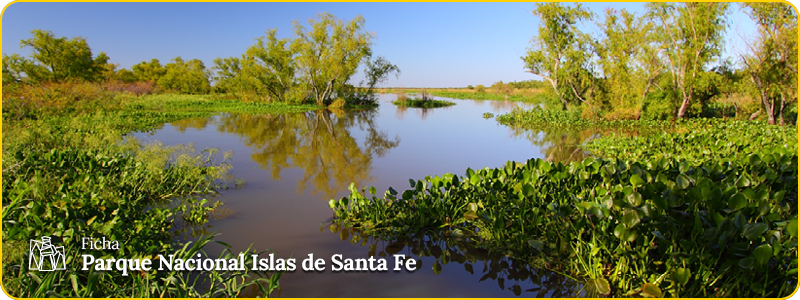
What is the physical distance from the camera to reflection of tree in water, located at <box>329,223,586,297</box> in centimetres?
337

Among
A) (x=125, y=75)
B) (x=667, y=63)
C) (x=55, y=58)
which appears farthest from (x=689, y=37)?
(x=125, y=75)

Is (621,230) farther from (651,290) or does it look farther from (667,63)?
(667,63)

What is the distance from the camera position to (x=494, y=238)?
415 cm

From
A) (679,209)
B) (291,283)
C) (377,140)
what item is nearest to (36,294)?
(291,283)

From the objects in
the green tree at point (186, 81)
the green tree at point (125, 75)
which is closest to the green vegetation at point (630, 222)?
the green tree at point (186, 81)

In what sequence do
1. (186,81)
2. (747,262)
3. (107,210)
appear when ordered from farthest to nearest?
1. (186,81)
2. (107,210)
3. (747,262)

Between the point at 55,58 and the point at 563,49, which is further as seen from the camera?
the point at 55,58

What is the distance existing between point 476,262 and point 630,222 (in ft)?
4.38

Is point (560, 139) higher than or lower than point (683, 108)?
lower

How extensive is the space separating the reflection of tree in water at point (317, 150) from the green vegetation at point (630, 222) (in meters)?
2.17

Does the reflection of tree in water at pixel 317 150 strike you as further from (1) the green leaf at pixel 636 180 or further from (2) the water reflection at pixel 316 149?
(1) the green leaf at pixel 636 180

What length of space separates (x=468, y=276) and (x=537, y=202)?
3.59 feet

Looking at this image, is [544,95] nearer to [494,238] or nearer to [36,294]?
[494,238]

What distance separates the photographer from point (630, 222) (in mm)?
2992
